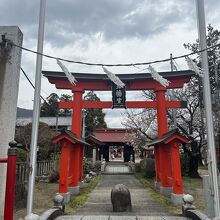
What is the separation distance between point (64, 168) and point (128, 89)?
5060 mm

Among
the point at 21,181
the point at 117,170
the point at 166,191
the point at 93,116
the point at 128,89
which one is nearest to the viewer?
the point at 21,181

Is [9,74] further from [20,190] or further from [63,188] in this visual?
[63,188]

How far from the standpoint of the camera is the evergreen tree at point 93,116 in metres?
47.4

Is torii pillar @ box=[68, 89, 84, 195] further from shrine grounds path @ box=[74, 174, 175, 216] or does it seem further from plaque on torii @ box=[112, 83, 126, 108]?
plaque on torii @ box=[112, 83, 126, 108]

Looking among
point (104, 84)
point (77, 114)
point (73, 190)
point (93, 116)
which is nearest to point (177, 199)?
point (73, 190)

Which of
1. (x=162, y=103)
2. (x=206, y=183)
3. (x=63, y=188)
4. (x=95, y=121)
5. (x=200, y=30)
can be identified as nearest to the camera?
(x=206, y=183)

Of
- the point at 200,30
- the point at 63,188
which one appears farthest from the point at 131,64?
the point at 63,188

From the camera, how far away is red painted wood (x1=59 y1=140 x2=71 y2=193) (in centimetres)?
1145

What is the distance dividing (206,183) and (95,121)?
144ft

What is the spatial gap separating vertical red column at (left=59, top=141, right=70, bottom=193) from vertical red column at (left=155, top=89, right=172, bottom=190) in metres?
4.65

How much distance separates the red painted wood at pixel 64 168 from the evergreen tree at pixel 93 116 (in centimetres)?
3384

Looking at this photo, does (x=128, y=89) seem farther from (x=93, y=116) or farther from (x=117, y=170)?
(x=93, y=116)

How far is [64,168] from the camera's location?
1169 centimetres

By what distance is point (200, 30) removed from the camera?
22.5 ft
